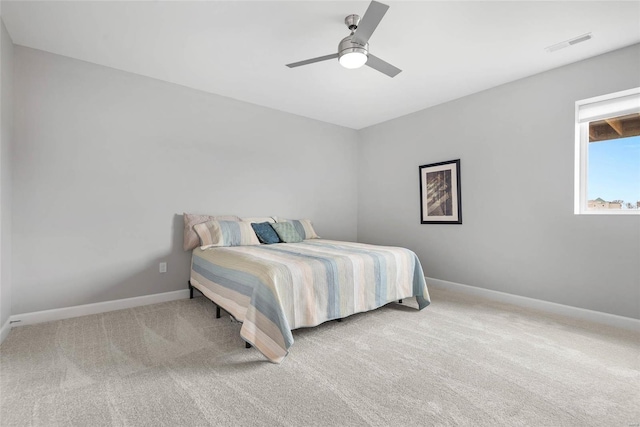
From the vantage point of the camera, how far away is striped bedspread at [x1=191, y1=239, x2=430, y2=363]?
78.3 inches

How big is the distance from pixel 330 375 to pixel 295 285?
A: 654mm

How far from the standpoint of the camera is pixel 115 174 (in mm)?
3061

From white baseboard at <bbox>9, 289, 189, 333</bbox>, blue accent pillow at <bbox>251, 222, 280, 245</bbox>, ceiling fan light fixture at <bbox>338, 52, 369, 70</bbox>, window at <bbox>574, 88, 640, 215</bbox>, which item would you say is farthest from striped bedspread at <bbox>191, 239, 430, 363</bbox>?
window at <bbox>574, 88, 640, 215</bbox>

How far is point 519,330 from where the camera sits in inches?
97.9

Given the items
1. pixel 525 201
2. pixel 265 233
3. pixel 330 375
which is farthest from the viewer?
pixel 265 233

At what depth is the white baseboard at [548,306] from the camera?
259 centimetres

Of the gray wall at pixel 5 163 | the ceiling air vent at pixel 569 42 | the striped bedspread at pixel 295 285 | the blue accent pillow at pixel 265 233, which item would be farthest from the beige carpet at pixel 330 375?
the ceiling air vent at pixel 569 42

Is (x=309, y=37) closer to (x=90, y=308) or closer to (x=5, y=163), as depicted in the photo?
(x=5, y=163)

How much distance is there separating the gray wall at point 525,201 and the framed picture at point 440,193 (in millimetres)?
84

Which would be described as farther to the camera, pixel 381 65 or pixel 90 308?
pixel 90 308

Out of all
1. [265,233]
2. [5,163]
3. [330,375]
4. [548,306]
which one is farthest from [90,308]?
[548,306]

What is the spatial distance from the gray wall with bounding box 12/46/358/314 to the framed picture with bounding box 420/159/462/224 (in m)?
2.13

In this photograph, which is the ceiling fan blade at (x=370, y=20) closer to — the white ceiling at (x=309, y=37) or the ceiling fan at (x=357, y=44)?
the ceiling fan at (x=357, y=44)

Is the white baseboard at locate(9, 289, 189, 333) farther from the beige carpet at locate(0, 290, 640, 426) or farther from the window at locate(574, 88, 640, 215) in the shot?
the window at locate(574, 88, 640, 215)
